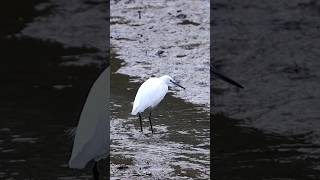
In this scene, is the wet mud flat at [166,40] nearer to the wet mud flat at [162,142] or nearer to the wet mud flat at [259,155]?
the wet mud flat at [162,142]

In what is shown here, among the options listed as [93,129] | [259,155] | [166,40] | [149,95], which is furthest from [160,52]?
[93,129]

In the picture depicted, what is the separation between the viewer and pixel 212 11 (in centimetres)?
1274

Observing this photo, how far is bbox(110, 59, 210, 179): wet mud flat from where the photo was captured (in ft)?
21.6

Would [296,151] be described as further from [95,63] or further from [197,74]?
[95,63]

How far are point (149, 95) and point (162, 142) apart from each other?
0.51 metres

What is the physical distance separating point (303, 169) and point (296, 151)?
0.46m

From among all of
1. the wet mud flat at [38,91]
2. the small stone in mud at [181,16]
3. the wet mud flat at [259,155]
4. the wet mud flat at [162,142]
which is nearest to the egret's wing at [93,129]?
the wet mud flat at [162,142]

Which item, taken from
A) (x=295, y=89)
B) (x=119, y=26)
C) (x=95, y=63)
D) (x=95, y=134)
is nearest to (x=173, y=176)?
(x=95, y=134)

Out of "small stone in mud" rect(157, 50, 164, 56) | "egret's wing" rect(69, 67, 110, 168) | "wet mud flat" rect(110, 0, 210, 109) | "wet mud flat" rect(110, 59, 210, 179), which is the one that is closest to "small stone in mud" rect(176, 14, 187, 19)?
"wet mud flat" rect(110, 0, 210, 109)

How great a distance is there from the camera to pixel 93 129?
16.1 ft

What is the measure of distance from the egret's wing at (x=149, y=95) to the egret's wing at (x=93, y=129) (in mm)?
2328

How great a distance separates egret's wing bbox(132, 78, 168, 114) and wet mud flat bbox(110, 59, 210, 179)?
26 cm

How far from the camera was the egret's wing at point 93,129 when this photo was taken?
483 centimetres

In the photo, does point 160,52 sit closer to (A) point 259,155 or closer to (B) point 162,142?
(B) point 162,142
